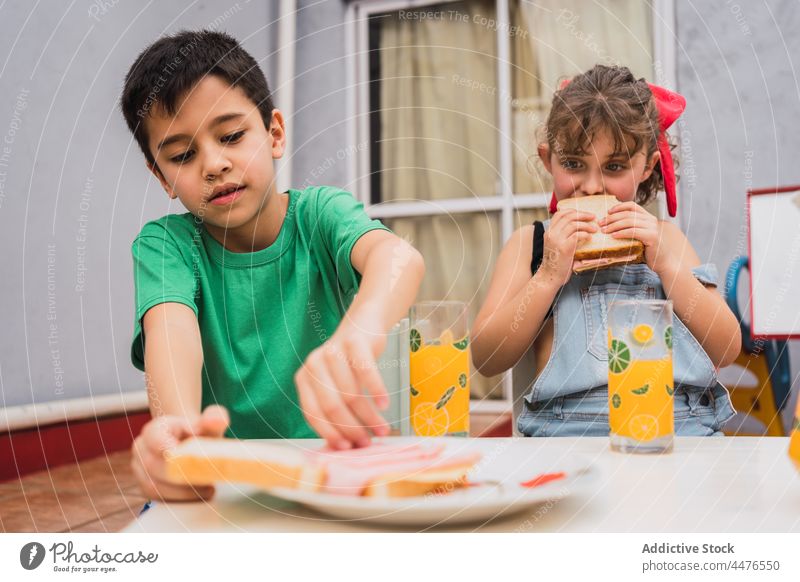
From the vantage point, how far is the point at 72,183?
2.68 ft

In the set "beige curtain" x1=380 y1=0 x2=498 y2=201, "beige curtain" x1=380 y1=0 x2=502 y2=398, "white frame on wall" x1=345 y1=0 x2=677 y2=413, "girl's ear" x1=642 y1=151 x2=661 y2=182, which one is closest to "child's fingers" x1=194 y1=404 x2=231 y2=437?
"girl's ear" x1=642 y1=151 x2=661 y2=182

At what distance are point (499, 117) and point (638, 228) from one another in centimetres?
111

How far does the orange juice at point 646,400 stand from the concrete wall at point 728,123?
0.67m

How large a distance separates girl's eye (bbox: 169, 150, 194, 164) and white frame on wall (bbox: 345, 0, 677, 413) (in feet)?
2.00

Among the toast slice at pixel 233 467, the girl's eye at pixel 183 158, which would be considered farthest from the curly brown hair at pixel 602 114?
the toast slice at pixel 233 467

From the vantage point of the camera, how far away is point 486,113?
1562 mm

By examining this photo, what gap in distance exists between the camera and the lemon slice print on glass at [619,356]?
0.34 meters

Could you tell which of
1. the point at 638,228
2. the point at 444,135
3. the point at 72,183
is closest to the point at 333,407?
the point at 638,228

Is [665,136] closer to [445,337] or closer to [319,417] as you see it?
[445,337]

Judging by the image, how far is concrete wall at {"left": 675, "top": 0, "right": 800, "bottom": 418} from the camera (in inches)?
37.9

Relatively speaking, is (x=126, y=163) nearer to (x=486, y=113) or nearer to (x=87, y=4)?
(x=87, y=4)

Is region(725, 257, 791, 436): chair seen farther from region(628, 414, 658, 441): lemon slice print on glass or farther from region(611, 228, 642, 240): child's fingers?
region(628, 414, 658, 441): lemon slice print on glass

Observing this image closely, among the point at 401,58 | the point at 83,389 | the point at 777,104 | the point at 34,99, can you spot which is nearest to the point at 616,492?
the point at 34,99

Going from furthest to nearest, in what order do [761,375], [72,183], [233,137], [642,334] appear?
1. [761,375]
2. [72,183]
3. [233,137]
4. [642,334]
